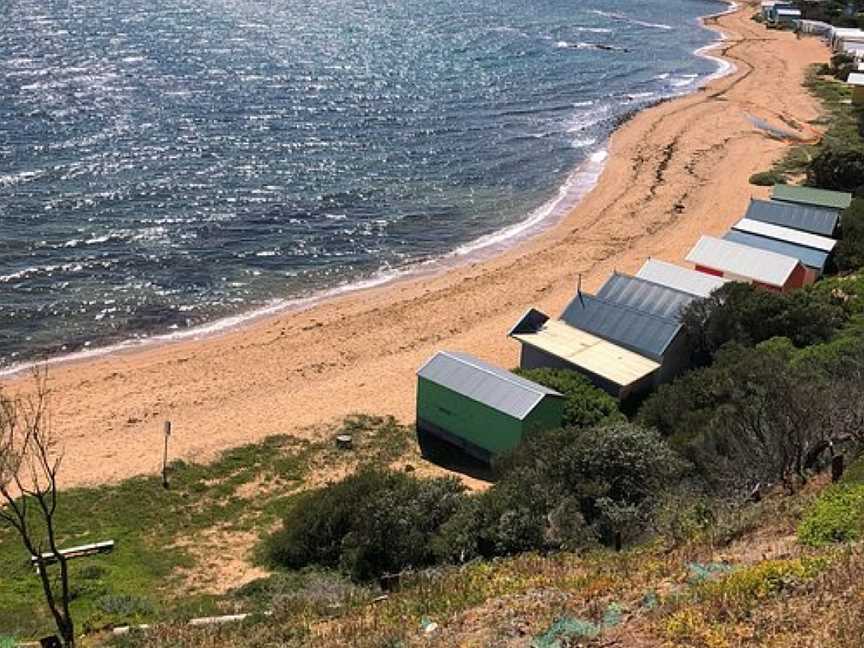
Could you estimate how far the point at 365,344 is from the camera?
3606 cm

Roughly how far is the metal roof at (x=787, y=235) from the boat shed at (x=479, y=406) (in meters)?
17.1

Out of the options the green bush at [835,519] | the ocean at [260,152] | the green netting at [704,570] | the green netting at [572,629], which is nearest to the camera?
the green netting at [572,629]

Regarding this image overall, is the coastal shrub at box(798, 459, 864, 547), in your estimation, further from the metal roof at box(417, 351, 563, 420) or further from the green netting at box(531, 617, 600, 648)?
the metal roof at box(417, 351, 563, 420)

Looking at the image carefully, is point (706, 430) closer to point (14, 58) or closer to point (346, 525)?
point (346, 525)

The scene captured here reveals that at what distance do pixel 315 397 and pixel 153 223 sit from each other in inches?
768

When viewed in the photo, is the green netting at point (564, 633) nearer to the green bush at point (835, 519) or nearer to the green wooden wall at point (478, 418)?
the green bush at point (835, 519)

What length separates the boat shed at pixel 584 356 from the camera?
28.1m

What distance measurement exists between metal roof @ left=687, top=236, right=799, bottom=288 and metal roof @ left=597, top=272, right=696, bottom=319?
4.28m

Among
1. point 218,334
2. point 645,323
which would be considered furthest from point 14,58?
point 645,323

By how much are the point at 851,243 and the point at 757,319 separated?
1189cm

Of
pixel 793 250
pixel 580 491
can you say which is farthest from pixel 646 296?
pixel 580 491

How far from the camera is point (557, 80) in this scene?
8481 cm

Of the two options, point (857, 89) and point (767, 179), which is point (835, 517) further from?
point (857, 89)

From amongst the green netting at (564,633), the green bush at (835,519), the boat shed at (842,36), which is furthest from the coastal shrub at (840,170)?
the boat shed at (842,36)
